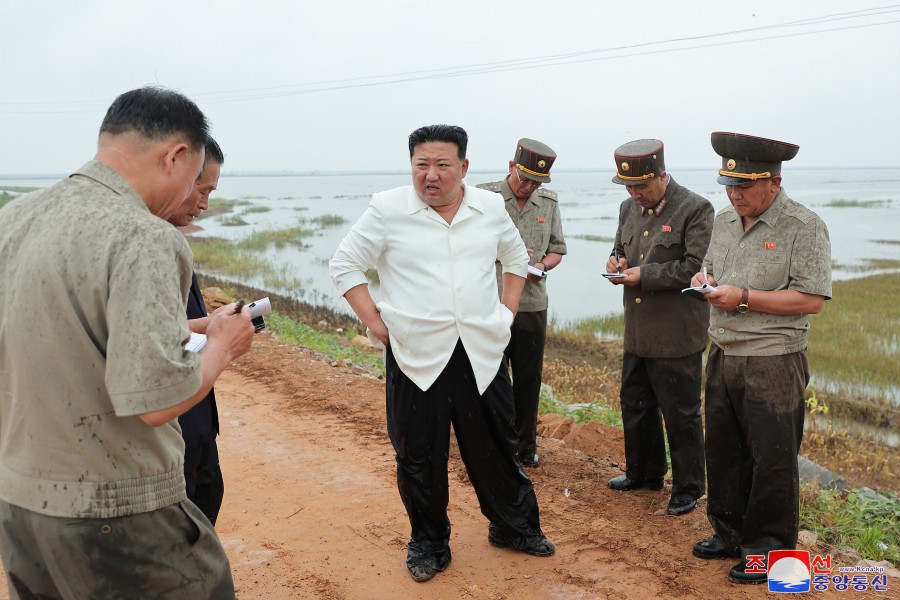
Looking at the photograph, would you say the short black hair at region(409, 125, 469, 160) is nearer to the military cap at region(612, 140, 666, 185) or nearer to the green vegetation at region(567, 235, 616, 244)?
the military cap at region(612, 140, 666, 185)

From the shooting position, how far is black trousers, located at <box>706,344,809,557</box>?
3.51 metres

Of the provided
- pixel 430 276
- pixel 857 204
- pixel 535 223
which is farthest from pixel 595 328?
pixel 857 204

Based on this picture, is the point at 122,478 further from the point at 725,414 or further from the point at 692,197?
the point at 692,197

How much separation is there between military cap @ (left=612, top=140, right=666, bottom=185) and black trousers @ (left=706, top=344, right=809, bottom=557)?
1171 mm

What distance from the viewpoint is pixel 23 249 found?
6.00ft

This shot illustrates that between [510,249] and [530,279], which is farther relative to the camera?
[530,279]

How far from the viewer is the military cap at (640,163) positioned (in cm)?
438

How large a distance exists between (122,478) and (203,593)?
1.30ft

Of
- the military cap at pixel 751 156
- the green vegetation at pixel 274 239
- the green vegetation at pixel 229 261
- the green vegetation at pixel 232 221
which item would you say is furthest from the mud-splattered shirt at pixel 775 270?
Result: the green vegetation at pixel 232 221

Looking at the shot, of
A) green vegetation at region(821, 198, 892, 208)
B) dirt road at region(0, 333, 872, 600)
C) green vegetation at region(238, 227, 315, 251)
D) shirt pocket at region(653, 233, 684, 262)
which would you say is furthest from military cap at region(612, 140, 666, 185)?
green vegetation at region(821, 198, 892, 208)

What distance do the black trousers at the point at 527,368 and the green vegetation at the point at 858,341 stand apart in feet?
22.0

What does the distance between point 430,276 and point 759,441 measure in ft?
5.59

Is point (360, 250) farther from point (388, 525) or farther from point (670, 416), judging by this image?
point (670, 416)

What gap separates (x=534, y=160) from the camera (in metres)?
5.05
